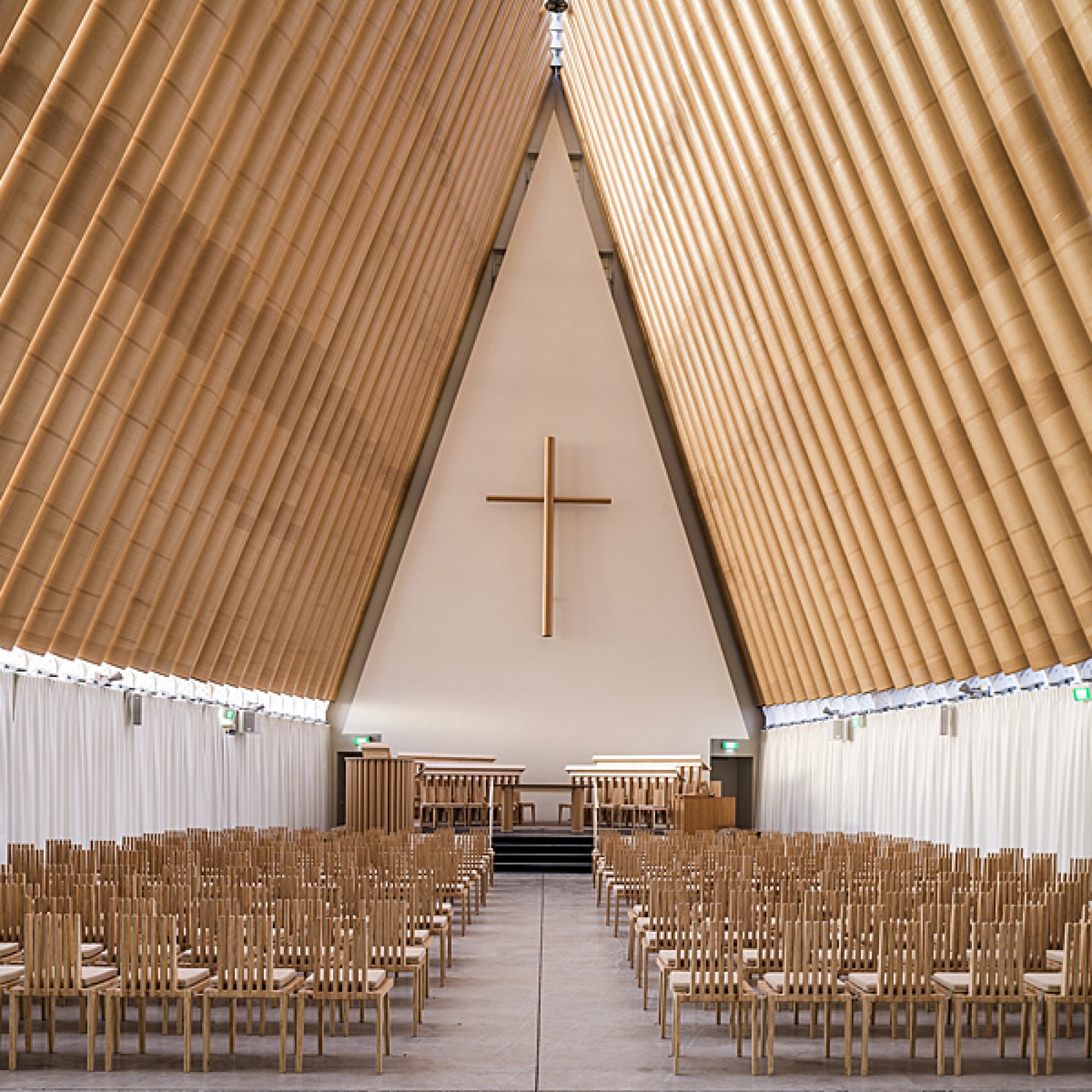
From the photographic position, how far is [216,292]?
12.9m

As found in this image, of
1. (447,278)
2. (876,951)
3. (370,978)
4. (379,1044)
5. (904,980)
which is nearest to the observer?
(379,1044)

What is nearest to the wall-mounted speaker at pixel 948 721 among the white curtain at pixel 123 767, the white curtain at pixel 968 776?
→ the white curtain at pixel 968 776

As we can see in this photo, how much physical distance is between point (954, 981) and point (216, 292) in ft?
29.9

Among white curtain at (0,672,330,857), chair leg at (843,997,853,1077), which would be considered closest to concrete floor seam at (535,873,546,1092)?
chair leg at (843,997,853,1077)

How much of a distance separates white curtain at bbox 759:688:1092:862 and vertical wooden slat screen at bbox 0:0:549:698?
8.35m

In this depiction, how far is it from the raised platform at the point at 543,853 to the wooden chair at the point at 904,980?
12.9 m

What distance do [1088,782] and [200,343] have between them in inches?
366

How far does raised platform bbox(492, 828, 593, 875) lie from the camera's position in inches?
790

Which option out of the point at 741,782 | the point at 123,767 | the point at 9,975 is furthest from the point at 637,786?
the point at 9,975

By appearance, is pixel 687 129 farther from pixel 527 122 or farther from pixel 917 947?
pixel 917 947

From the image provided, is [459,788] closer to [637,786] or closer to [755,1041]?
[637,786]

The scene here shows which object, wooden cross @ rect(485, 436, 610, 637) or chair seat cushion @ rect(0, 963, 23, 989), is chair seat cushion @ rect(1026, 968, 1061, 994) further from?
wooden cross @ rect(485, 436, 610, 637)

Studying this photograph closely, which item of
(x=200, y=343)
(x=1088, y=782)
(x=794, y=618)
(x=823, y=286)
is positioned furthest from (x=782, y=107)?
(x=794, y=618)

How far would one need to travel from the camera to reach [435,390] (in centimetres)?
2502
